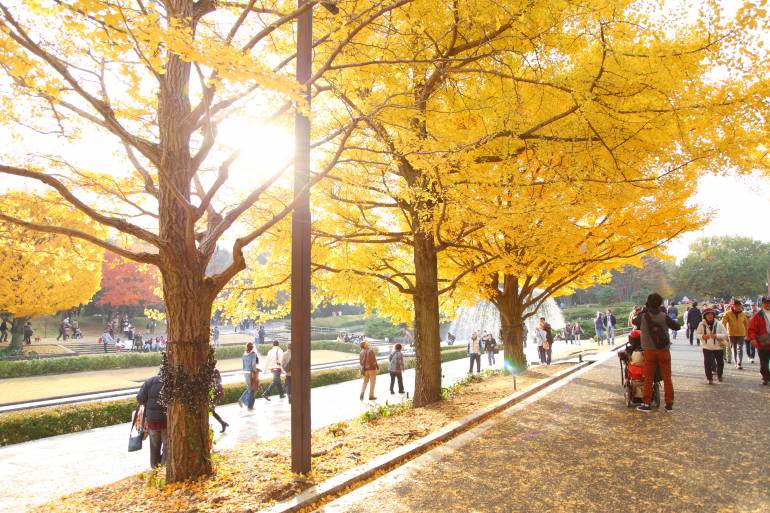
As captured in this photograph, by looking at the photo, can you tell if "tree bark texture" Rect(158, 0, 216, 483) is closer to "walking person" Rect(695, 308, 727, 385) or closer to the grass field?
"walking person" Rect(695, 308, 727, 385)

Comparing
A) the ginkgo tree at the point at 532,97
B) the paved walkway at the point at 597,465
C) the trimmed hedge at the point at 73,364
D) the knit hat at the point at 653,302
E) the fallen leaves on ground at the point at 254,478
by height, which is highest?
the ginkgo tree at the point at 532,97

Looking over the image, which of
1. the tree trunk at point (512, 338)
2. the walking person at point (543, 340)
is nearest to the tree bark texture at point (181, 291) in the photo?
the tree trunk at point (512, 338)

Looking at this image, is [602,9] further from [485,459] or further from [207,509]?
[207,509]

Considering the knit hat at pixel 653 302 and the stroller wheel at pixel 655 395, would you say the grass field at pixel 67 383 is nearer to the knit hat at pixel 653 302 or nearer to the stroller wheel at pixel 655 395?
the stroller wheel at pixel 655 395

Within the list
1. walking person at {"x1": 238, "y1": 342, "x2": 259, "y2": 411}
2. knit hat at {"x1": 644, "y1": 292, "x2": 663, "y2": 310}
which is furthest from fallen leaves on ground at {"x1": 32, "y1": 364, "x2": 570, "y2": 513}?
walking person at {"x1": 238, "y1": 342, "x2": 259, "y2": 411}

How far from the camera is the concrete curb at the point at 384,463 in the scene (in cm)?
399

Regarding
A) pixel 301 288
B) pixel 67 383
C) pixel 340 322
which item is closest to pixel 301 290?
pixel 301 288

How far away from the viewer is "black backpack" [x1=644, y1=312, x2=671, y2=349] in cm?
639

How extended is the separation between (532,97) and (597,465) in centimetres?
471

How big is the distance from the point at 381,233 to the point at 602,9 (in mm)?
4630

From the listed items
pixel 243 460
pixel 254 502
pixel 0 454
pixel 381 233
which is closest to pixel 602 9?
pixel 381 233

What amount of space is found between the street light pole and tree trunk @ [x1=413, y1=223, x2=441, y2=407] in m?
4.08

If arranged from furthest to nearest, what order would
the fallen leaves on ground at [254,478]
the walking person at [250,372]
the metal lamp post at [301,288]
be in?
the walking person at [250,372], the metal lamp post at [301,288], the fallen leaves on ground at [254,478]

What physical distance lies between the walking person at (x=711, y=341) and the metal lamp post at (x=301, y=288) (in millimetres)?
7782
